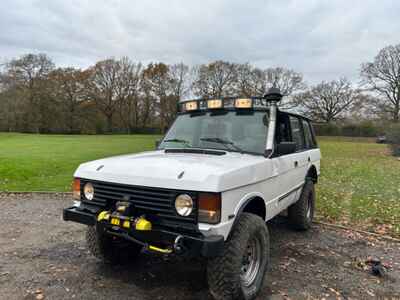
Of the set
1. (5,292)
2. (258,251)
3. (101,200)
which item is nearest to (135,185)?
(101,200)

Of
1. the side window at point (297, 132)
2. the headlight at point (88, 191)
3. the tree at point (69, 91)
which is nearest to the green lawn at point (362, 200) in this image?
the side window at point (297, 132)

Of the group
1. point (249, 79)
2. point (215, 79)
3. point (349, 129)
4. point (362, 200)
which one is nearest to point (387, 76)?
point (349, 129)

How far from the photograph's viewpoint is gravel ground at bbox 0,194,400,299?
3250mm

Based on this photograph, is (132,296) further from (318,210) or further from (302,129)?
(318,210)

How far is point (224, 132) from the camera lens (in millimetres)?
3971

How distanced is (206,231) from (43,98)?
46.9m

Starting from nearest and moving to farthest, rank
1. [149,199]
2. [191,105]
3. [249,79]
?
[149,199] → [191,105] → [249,79]

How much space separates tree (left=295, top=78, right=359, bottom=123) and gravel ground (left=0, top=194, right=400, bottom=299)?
46.8 m

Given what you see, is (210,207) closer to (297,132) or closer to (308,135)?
(297,132)

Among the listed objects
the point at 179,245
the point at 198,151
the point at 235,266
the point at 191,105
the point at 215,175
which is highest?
the point at 191,105

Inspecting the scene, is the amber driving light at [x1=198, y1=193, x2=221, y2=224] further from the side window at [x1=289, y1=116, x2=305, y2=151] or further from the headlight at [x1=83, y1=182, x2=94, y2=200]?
the side window at [x1=289, y1=116, x2=305, y2=151]

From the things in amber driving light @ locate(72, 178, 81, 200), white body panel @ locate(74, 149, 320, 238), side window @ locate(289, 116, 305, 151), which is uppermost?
side window @ locate(289, 116, 305, 151)

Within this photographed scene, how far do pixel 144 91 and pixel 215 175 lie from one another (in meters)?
49.1

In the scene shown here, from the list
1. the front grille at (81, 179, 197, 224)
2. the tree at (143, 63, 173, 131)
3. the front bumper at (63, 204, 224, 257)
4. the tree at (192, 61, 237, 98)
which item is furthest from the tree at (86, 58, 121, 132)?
the front bumper at (63, 204, 224, 257)
